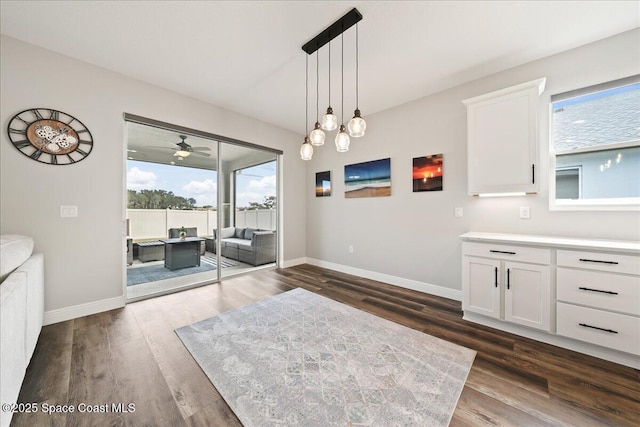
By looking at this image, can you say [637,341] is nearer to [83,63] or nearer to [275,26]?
[275,26]

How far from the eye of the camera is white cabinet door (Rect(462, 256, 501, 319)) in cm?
228

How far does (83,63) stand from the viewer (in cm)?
A: 252

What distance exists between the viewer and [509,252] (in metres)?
2.22

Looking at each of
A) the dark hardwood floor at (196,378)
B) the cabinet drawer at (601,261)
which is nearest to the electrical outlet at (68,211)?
the dark hardwood floor at (196,378)

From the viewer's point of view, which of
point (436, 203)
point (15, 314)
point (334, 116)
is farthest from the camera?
point (436, 203)

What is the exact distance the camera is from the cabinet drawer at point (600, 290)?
1718 millimetres

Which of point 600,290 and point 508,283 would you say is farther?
point 508,283

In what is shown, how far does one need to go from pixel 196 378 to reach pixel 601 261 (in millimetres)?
3187

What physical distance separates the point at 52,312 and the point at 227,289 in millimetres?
1713

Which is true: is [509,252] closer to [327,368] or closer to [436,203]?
[436,203]

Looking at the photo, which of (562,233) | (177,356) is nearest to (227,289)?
(177,356)

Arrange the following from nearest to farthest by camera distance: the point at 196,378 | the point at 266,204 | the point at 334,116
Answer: the point at 196,378, the point at 334,116, the point at 266,204

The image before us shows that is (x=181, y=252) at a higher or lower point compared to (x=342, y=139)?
lower

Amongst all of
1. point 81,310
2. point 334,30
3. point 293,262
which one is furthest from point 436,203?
point 81,310
